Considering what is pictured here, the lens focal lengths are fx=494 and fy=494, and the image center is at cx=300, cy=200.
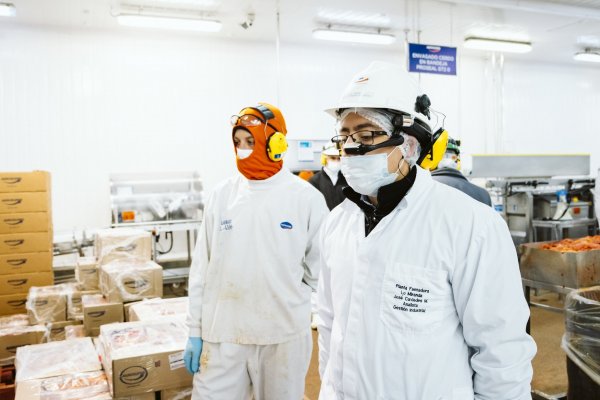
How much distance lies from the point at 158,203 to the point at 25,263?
1.70 m

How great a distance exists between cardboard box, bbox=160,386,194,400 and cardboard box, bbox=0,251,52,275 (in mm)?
3114

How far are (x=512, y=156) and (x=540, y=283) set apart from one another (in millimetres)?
4564

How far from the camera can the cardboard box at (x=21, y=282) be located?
185 inches

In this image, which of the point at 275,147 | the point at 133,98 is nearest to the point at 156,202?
the point at 133,98

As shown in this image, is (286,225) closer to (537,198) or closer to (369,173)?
(369,173)

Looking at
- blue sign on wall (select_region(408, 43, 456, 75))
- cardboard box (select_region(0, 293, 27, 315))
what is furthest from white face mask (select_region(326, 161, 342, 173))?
cardboard box (select_region(0, 293, 27, 315))

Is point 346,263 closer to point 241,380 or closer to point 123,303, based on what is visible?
point 241,380

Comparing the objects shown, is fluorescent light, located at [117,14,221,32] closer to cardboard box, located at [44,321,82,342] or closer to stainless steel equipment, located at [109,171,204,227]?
stainless steel equipment, located at [109,171,204,227]

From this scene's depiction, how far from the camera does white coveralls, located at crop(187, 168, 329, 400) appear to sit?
201 cm

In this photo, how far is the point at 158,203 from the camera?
19.9 ft

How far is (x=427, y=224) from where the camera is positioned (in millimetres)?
1221

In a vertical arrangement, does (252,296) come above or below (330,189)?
below

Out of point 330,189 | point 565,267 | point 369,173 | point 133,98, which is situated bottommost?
point 565,267

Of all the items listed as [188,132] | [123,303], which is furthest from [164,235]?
[123,303]
